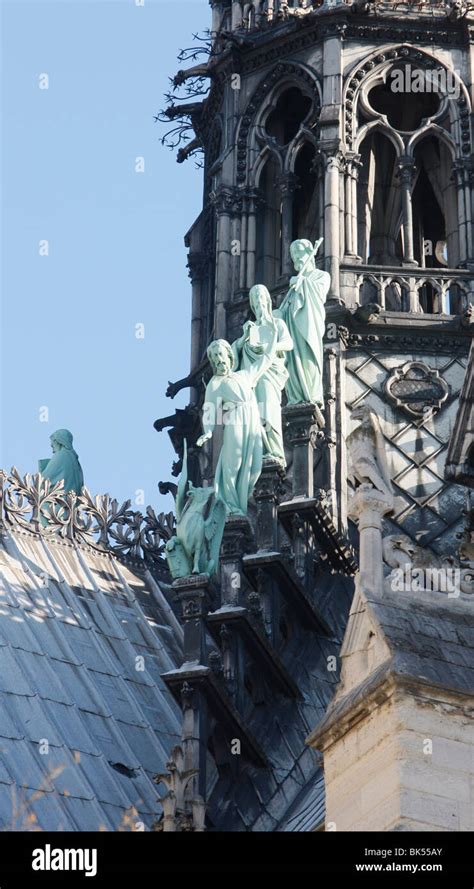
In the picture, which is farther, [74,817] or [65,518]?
[65,518]

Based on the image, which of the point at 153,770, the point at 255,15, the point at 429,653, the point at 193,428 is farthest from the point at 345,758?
the point at 255,15

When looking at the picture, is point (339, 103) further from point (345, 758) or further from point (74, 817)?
point (345, 758)

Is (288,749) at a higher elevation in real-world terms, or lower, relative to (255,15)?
lower

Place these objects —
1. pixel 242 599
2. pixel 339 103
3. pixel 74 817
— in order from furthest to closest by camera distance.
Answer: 1. pixel 339 103
2. pixel 242 599
3. pixel 74 817

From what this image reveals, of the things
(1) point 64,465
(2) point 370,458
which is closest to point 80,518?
(1) point 64,465

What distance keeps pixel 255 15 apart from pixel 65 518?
9681 millimetres

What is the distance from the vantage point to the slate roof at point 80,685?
128 feet

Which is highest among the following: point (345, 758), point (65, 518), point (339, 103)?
point (339, 103)

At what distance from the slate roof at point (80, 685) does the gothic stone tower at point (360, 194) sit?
2.68 m

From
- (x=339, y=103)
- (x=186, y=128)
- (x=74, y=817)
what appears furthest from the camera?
(x=186, y=128)

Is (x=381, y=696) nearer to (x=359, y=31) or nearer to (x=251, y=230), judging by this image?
(x=251, y=230)

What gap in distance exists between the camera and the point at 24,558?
147 ft

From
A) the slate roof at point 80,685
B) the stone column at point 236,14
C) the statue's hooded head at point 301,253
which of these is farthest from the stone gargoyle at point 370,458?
the stone column at point 236,14

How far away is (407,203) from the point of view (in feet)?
158
